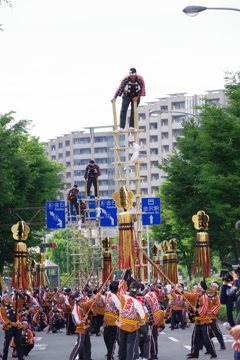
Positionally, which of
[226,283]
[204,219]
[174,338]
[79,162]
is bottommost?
[174,338]

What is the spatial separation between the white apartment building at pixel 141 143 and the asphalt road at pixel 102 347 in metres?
88.8

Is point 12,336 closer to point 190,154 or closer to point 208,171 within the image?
point 208,171

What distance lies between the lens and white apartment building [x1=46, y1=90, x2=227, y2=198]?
122625 millimetres

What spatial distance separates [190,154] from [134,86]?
1782 cm

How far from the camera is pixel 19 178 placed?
1467 inches

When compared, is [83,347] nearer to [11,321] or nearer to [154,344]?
[154,344]

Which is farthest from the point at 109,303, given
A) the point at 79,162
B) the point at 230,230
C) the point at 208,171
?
the point at 79,162

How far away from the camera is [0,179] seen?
28.8m

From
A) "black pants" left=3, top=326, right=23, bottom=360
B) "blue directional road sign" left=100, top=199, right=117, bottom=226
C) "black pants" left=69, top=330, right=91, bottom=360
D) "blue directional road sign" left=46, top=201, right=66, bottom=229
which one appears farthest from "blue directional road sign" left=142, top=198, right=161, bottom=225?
"black pants" left=69, top=330, right=91, bottom=360

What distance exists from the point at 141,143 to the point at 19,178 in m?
86.1

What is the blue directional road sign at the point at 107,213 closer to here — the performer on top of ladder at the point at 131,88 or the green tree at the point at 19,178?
the green tree at the point at 19,178

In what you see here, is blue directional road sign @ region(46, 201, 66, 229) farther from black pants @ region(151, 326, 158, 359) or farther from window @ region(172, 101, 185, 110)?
window @ region(172, 101, 185, 110)

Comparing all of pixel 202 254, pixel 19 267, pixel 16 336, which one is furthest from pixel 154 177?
pixel 16 336

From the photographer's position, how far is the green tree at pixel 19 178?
31.3 m
